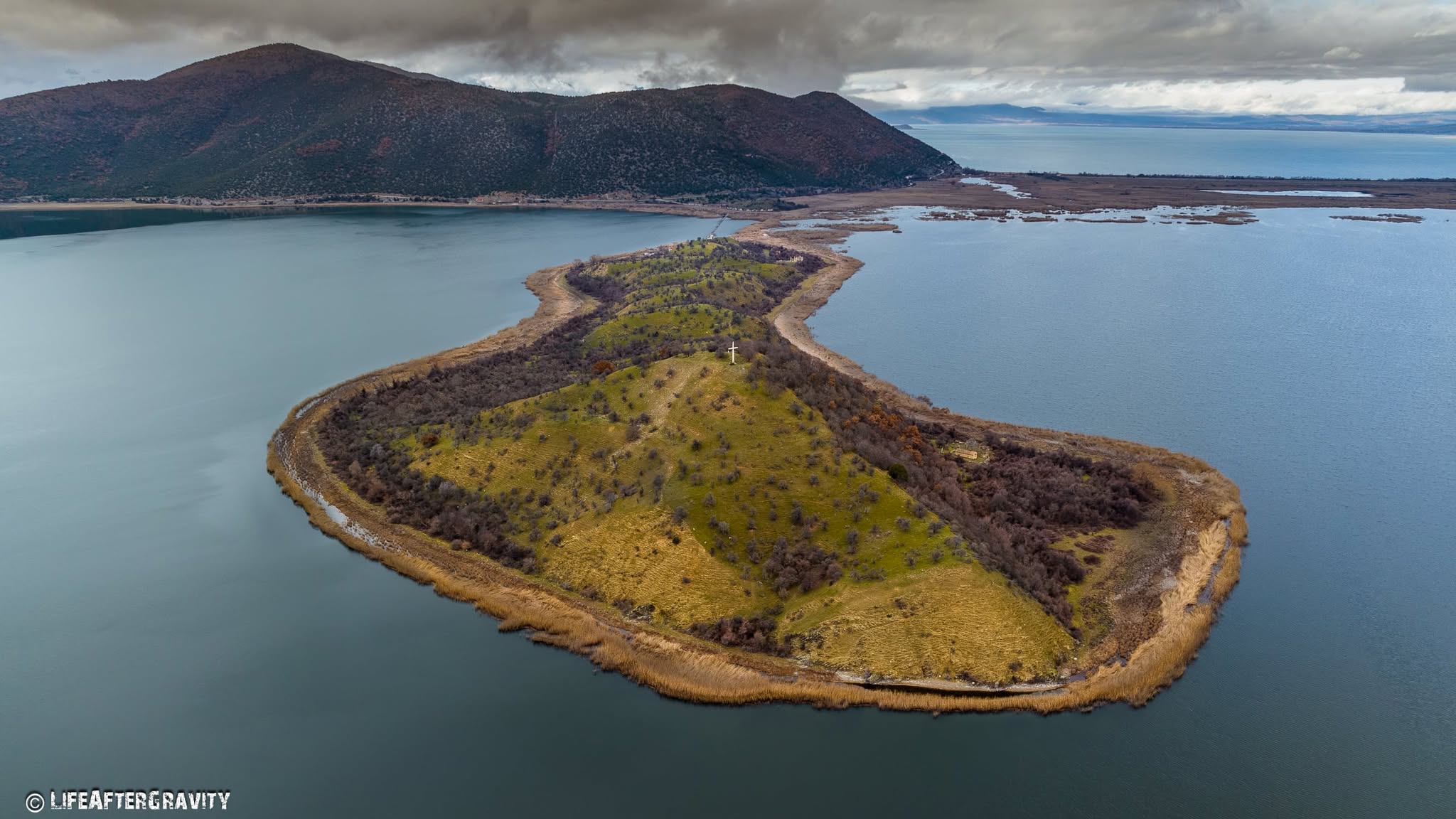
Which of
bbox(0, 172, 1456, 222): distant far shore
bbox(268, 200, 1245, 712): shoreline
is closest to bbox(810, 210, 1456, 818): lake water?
bbox(268, 200, 1245, 712): shoreline

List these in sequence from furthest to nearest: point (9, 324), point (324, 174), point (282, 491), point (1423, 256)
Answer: point (324, 174)
point (1423, 256)
point (9, 324)
point (282, 491)

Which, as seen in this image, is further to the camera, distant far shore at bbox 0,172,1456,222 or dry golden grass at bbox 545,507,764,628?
distant far shore at bbox 0,172,1456,222

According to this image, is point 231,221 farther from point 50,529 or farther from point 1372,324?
point 1372,324

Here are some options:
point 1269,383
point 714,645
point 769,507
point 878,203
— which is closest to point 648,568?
point 714,645

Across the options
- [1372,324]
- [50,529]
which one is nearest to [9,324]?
[50,529]

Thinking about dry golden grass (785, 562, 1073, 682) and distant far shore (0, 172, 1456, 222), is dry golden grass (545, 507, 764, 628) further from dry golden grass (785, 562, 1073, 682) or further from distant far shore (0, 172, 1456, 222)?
distant far shore (0, 172, 1456, 222)

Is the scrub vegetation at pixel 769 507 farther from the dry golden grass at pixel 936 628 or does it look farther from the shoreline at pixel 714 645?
the shoreline at pixel 714 645
